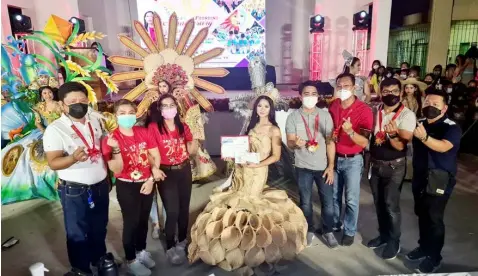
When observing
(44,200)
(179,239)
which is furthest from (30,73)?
(179,239)

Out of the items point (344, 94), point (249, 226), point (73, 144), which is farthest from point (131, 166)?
point (344, 94)

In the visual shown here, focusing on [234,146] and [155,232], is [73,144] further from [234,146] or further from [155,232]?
[155,232]

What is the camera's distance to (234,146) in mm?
2746

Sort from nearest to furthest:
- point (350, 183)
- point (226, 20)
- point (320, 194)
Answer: point (350, 183) → point (320, 194) → point (226, 20)

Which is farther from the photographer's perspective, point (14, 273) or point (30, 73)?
point (30, 73)

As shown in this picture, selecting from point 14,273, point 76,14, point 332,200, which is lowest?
point 14,273

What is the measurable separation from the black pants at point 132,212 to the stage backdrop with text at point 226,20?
16.7 feet

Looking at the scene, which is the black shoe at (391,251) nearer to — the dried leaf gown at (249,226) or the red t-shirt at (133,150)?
the dried leaf gown at (249,226)

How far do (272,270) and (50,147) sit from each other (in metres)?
1.75

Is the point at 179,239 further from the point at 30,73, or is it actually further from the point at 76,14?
the point at 76,14

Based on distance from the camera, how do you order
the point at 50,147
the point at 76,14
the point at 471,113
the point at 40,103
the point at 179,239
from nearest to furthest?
the point at 50,147 < the point at 179,239 < the point at 40,103 < the point at 471,113 < the point at 76,14

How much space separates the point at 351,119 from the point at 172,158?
1.38 meters

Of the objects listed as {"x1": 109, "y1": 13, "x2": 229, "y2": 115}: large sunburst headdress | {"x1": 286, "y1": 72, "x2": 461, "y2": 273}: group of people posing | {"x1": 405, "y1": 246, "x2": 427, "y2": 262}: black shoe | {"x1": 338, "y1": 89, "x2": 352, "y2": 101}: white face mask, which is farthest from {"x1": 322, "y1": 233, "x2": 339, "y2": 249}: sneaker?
{"x1": 109, "y1": 13, "x2": 229, "y2": 115}: large sunburst headdress

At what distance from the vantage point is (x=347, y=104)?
2836mm
